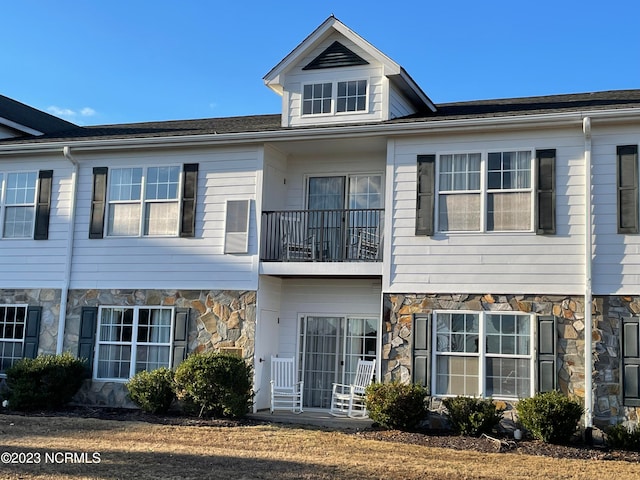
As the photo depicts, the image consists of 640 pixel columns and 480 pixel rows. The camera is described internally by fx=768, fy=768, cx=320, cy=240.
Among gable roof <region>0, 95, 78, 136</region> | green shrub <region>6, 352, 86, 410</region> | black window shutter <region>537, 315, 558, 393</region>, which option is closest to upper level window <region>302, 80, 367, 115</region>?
black window shutter <region>537, 315, 558, 393</region>

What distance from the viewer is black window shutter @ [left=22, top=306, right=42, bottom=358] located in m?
14.6

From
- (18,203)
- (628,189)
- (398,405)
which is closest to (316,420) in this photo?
(398,405)

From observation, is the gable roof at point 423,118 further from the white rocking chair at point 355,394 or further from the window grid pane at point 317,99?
the white rocking chair at point 355,394

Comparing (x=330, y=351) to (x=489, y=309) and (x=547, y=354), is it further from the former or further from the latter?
(x=547, y=354)

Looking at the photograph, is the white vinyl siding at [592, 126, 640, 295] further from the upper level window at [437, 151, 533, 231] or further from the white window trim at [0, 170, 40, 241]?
the white window trim at [0, 170, 40, 241]

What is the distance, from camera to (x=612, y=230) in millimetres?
11711

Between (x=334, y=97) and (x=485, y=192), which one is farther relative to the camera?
(x=334, y=97)

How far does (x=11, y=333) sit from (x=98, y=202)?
3064 mm

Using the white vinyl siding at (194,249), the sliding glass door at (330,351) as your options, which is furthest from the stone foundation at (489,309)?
the white vinyl siding at (194,249)

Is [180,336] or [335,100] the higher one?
[335,100]

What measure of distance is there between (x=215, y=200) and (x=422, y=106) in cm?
448

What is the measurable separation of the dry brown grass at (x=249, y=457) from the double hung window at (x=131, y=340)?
6.95ft

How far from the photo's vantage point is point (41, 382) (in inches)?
534

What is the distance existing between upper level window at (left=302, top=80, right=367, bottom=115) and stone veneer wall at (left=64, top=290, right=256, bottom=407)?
3624 mm
